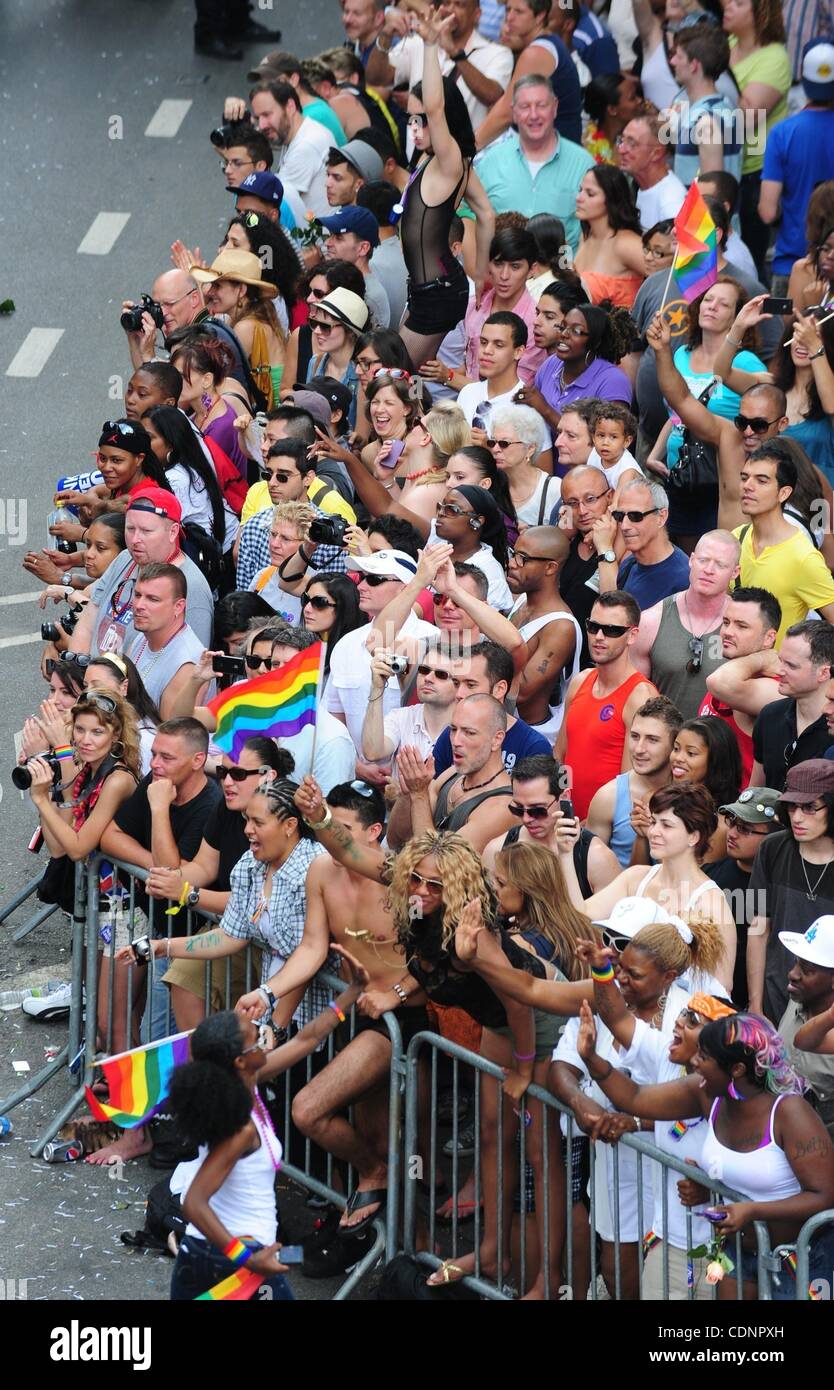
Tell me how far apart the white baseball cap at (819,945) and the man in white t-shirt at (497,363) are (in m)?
4.14

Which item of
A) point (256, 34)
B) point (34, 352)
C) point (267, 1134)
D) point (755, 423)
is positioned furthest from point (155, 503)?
point (256, 34)

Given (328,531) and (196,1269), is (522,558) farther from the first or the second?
(196,1269)

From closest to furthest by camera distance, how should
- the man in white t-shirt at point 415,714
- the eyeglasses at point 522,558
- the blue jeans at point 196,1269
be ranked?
1. the blue jeans at point 196,1269
2. the man in white t-shirt at point 415,714
3. the eyeglasses at point 522,558

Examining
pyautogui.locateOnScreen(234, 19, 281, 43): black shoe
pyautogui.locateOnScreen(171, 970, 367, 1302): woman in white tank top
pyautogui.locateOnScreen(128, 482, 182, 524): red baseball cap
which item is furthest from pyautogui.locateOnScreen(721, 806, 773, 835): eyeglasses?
pyautogui.locateOnScreen(234, 19, 281, 43): black shoe

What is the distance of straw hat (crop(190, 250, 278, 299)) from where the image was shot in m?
11.3

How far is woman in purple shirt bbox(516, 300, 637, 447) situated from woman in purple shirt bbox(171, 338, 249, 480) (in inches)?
60.3

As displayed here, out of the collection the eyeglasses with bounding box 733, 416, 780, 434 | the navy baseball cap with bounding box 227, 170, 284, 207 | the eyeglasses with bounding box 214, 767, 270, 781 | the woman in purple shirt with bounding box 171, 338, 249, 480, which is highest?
the navy baseball cap with bounding box 227, 170, 284, 207

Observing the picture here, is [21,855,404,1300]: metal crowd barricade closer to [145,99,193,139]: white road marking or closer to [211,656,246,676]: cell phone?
[211,656,246,676]: cell phone

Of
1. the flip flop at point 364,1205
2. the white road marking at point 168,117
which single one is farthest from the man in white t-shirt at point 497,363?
the white road marking at point 168,117

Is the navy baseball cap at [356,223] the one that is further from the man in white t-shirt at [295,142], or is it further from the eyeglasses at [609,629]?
the eyeglasses at [609,629]

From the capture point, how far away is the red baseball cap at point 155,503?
9289mm

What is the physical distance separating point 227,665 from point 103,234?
8958 mm

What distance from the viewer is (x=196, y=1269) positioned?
6.23m
